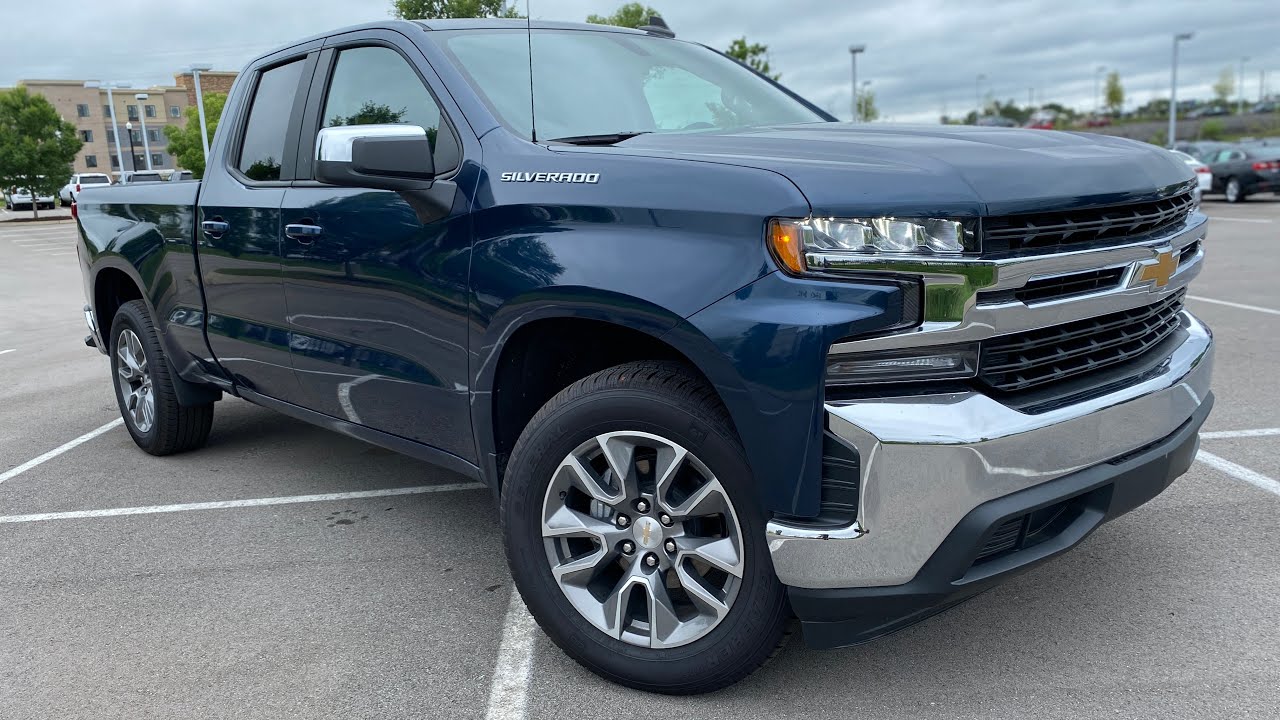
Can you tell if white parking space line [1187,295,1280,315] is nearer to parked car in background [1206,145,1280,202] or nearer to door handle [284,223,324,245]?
door handle [284,223,324,245]

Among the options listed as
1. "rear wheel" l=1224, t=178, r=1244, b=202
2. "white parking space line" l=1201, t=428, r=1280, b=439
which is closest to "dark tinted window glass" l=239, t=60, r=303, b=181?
"white parking space line" l=1201, t=428, r=1280, b=439

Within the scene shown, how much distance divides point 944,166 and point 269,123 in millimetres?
2866

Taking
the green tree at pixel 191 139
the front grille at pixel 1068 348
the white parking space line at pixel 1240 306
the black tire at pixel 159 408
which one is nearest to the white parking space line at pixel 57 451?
the black tire at pixel 159 408

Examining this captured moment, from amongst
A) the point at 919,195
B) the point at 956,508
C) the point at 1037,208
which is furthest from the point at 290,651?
the point at 1037,208

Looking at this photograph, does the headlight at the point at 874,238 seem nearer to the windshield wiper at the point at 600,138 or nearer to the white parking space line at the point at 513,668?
the windshield wiper at the point at 600,138

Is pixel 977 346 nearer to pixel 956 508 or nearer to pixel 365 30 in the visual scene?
pixel 956 508

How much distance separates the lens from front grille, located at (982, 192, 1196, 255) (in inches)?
89.3

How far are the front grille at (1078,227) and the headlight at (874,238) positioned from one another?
80 mm

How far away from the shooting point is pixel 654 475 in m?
2.62

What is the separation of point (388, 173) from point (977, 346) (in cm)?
173

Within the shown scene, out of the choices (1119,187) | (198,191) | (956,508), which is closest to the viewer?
(956,508)

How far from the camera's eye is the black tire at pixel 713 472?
2.43 meters

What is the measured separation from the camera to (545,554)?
277 centimetres

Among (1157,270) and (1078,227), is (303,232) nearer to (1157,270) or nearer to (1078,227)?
(1078,227)
